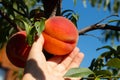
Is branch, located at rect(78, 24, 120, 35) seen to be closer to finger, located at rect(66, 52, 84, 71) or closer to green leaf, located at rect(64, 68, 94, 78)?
finger, located at rect(66, 52, 84, 71)

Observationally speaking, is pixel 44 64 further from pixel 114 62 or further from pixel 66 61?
pixel 114 62

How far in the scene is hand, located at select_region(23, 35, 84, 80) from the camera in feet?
3.98

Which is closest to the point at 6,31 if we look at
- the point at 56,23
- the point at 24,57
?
the point at 24,57

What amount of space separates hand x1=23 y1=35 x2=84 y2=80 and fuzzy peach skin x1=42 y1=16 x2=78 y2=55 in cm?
5

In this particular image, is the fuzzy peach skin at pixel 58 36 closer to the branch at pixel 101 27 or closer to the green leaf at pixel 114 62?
the branch at pixel 101 27

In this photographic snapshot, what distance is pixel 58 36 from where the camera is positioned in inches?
51.1

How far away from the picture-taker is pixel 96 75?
1.10m

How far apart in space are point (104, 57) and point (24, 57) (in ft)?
1.25

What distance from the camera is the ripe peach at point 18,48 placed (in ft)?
4.36

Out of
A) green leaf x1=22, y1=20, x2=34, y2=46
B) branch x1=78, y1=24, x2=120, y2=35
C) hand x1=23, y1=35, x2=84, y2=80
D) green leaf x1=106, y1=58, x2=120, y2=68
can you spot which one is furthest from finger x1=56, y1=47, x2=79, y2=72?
green leaf x1=106, y1=58, x2=120, y2=68

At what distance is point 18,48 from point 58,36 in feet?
0.59

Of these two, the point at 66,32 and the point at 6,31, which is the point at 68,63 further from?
the point at 6,31

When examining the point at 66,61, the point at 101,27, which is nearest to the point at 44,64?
the point at 66,61

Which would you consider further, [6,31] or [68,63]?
[6,31]
